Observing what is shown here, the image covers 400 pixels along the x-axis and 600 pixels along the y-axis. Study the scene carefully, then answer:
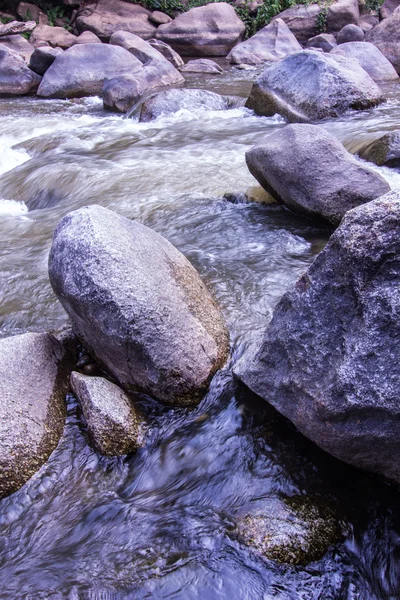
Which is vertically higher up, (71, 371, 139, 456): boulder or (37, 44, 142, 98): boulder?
(37, 44, 142, 98): boulder

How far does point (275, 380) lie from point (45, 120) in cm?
991

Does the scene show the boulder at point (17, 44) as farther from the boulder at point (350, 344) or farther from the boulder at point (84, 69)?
the boulder at point (350, 344)

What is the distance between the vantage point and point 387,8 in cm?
2050

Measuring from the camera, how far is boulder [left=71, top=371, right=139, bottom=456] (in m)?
3.01

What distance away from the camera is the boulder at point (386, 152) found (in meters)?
6.19

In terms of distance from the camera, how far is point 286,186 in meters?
5.39

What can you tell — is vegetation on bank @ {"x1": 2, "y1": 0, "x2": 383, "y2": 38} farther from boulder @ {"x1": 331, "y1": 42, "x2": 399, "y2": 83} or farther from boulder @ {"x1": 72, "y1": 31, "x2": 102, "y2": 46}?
boulder @ {"x1": 331, "y1": 42, "x2": 399, "y2": 83}

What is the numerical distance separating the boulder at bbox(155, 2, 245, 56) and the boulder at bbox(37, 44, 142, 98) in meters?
5.06

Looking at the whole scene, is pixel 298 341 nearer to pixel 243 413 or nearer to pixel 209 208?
pixel 243 413

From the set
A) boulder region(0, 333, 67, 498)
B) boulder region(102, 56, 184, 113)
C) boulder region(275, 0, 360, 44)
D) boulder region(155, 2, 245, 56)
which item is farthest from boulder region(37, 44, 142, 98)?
boulder region(0, 333, 67, 498)

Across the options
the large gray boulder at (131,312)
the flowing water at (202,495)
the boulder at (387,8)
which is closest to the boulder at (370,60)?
the flowing water at (202,495)

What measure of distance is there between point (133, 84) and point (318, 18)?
1046cm

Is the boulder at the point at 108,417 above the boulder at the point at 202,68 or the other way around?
above

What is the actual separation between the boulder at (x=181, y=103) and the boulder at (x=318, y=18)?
1028 cm
